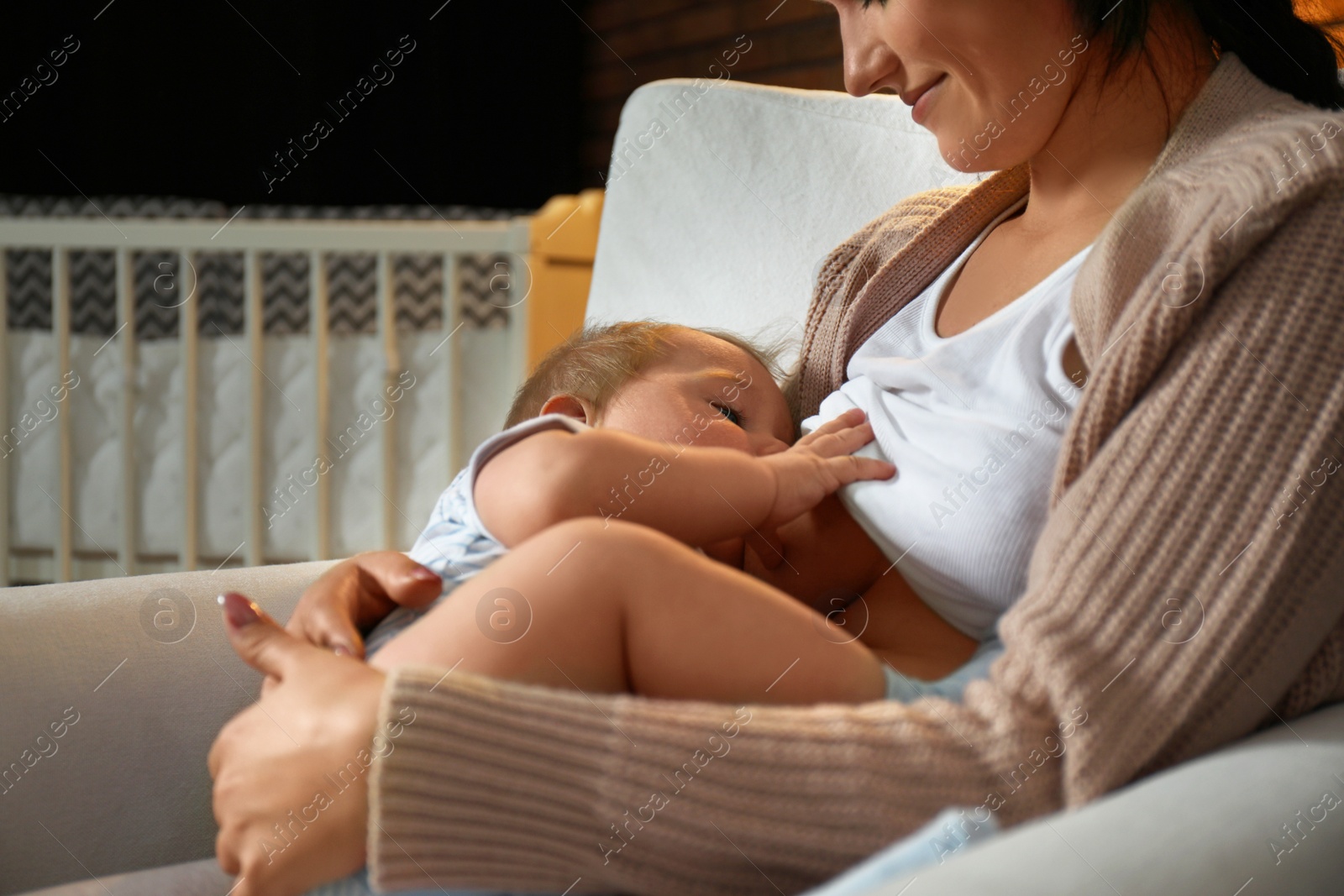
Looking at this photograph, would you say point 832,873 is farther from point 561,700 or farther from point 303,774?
point 303,774

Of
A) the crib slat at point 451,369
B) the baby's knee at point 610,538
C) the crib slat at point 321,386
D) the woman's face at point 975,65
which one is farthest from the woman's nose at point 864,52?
the crib slat at point 321,386

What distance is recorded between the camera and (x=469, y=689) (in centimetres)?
56

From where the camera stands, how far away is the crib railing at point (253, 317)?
1.93 m

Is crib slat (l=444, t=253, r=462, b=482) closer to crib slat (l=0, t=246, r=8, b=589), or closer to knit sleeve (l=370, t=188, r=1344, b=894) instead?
crib slat (l=0, t=246, r=8, b=589)

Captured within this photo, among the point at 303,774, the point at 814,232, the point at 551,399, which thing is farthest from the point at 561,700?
the point at 814,232

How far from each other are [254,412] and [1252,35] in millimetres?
1714

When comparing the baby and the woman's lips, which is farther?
the woman's lips

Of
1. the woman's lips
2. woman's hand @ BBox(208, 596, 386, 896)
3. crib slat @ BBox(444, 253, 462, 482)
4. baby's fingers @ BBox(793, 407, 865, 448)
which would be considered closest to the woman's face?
the woman's lips

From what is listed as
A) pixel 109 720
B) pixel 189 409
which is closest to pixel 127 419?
pixel 189 409

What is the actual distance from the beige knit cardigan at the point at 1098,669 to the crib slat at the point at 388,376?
1496mm

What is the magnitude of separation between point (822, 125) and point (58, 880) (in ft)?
3.41

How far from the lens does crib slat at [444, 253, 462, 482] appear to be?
195cm

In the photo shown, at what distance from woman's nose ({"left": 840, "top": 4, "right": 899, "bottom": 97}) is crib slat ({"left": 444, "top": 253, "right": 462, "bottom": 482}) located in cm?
118

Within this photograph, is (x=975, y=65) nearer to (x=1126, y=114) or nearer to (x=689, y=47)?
(x=1126, y=114)
